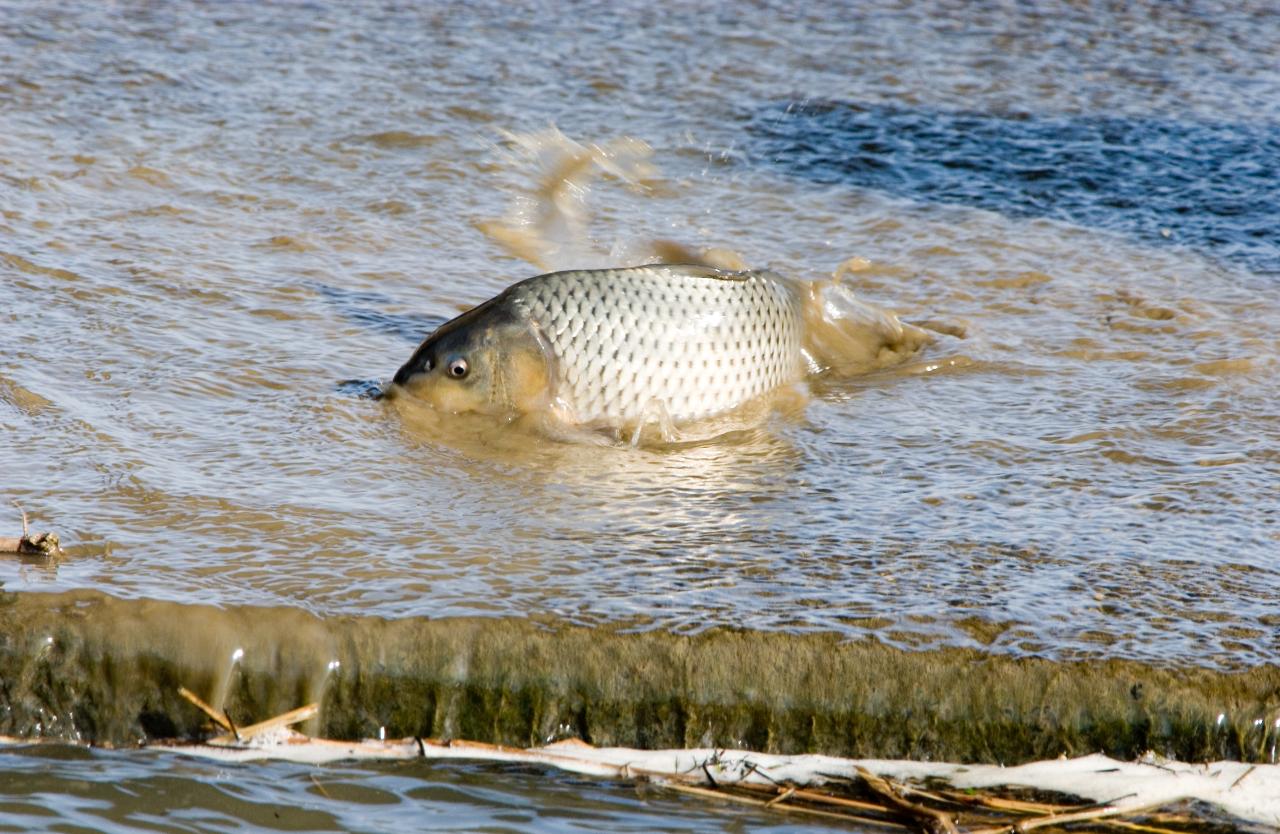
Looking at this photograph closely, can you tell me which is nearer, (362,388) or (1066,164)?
(362,388)

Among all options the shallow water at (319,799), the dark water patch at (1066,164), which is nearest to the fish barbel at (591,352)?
the shallow water at (319,799)

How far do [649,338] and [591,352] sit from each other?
183 millimetres

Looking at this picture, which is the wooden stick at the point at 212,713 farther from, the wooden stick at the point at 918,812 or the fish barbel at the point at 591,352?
the fish barbel at the point at 591,352

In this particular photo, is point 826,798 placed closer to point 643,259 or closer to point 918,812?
point 918,812

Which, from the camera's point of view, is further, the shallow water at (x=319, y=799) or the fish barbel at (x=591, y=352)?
the fish barbel at (x=591, y=352)

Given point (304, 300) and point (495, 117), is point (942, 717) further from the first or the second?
point (495, 117)

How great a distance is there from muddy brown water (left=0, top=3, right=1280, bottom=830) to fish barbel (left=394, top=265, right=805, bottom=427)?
15 cm

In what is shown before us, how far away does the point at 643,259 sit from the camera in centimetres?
573

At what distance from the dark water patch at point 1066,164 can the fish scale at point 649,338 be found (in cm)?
295

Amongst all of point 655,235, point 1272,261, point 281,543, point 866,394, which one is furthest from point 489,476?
point 1272,261

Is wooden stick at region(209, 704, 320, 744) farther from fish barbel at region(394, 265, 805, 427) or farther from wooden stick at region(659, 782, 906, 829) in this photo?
fish barbel at region(394, 265, 805, 427)

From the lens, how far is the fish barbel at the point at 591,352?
4.75m

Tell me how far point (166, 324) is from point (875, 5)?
8106 millimetres

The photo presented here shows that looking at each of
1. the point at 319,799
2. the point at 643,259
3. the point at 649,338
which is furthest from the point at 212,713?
the point at 643,259
